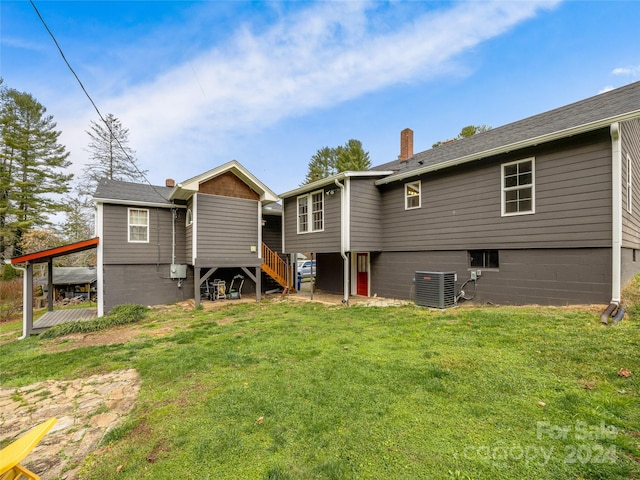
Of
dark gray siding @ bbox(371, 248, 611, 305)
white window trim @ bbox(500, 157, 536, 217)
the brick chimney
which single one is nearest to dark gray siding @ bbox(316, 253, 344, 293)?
dark gray siding @ bbox(371, 248, 611, 305)

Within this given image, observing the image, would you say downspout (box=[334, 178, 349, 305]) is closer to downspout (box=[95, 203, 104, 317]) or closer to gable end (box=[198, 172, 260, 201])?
gable end (box=[198, 172, 260, 201])

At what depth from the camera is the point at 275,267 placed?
A: 13.6 m

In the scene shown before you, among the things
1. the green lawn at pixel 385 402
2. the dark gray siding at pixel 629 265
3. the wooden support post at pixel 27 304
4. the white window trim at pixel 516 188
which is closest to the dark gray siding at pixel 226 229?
the wooden support post at pixel 27 304

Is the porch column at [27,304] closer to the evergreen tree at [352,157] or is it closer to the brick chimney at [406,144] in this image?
the brick chimney at [406,144]

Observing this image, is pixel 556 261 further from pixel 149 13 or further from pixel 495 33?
pixel 149 13

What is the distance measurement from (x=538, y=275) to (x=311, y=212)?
7.82 meters

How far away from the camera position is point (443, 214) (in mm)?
8953

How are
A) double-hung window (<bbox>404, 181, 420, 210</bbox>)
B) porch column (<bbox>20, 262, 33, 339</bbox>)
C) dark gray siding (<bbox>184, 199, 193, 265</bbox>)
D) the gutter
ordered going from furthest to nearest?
dark gray siding (<bbox>184, 199, 193, 265</bbox>) < double-hung window (<bbox>404, 181, 420, 210</bbox>) < porch column (<bbox>20, 262, 33, 339</bbox>) < the gutter

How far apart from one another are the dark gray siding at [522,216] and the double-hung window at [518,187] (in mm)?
127

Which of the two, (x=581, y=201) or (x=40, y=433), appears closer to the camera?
(x=40, y=433)

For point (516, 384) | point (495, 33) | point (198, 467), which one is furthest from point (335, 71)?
point (198, 467)

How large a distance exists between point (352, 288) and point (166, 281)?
7959 millimetres

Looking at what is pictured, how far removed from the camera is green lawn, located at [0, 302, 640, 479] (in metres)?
2.16

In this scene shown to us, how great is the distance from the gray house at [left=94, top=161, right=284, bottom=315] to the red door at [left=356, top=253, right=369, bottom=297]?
162 inches
